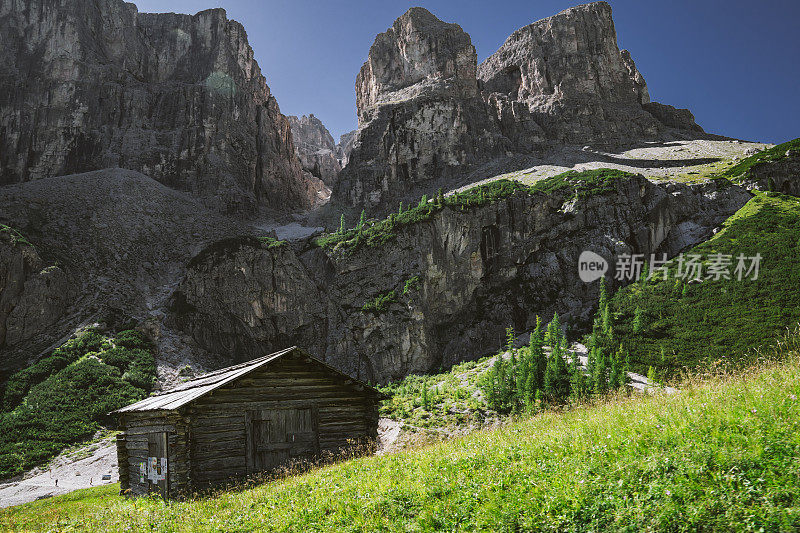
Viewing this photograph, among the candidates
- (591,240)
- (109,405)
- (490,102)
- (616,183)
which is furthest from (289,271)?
(490,102)

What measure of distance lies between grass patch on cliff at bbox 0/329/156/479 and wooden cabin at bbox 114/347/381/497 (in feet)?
71.8

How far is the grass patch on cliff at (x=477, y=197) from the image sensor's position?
63.9m

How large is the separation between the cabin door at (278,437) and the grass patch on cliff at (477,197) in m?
49.8

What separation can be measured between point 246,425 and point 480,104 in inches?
3963

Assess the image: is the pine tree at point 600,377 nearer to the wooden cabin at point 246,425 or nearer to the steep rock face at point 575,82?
the wooden cabin at point 246,425

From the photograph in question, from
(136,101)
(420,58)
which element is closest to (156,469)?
(136,101)

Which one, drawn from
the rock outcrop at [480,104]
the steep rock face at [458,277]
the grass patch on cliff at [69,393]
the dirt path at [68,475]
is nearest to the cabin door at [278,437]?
the dirt path at [68,475]

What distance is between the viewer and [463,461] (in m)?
8.69

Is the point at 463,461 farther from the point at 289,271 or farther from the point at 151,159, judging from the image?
the point at 151,159

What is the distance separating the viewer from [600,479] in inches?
248

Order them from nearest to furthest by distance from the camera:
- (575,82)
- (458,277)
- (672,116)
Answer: (458,277) → (575,82) → (672,116)

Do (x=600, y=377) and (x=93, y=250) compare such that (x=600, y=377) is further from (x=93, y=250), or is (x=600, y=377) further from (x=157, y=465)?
(x=93, y=250)

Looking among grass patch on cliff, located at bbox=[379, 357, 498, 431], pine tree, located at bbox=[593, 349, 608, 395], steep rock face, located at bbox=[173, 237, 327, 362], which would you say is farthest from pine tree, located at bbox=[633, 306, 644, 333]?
steep rock face, located at bbox=[173, 237, 327, 362]

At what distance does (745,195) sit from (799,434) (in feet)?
224
